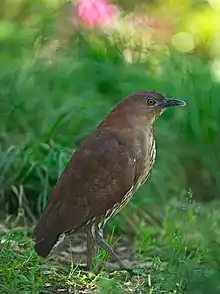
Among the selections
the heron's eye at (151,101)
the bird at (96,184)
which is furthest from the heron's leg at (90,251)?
the heron's eye at (151,101)

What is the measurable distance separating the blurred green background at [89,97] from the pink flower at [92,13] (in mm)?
46

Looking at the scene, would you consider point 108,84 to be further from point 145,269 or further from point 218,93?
point 145,269

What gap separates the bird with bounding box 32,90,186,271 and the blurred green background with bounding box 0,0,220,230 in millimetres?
1237

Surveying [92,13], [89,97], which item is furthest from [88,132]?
[92,13]

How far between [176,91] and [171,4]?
3621 millimetres

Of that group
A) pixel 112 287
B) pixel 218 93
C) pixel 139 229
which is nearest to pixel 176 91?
pixel 218 93

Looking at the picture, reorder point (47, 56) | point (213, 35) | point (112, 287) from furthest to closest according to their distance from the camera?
point (213, 35) → point (47, 56) → point (112, 287)

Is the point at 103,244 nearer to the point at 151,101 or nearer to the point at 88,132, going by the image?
the point at 151,101

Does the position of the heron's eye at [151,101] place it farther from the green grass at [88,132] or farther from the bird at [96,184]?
the green grass at [88,132]

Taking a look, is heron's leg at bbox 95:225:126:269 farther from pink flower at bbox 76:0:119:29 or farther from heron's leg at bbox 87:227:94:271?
pink flower at bbox 76:0:119:29

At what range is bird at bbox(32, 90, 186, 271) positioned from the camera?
4.81 meters

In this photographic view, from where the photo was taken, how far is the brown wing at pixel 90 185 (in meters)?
4.82

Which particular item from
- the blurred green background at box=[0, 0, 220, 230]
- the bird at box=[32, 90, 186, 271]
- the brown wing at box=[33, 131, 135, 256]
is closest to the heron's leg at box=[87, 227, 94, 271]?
the bird at box=[32, 90, 186, 271]

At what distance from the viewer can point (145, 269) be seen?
5.03 metres
